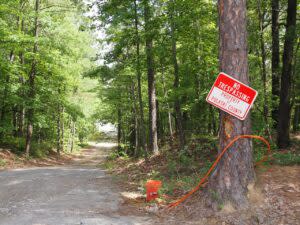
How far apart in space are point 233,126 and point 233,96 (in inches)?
21.2

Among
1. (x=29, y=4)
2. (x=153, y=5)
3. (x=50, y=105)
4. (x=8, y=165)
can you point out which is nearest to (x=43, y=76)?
(x=50, y=105)

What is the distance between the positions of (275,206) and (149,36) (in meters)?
8.49

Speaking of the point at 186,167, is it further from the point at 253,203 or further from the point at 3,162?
the point at 3,162

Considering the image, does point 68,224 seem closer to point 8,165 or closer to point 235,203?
point 235,203

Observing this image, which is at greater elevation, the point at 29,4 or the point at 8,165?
the point at 29,4

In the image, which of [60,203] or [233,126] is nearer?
[233,126]

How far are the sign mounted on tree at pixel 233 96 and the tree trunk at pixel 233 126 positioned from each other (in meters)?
0.13

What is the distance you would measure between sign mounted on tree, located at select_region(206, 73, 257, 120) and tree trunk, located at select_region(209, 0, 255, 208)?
0.13 meters

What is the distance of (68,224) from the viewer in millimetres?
4879

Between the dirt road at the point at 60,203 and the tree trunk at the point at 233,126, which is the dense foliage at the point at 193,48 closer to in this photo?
the tree trunk at the point at 233,126

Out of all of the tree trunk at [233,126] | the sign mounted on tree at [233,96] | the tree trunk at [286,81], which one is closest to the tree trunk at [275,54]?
the tree trunk at [286,81]

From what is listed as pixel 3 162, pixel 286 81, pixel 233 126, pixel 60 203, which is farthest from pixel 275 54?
pixel 3 162

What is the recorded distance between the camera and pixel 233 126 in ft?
17.0

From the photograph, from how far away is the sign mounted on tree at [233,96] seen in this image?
5098mm
